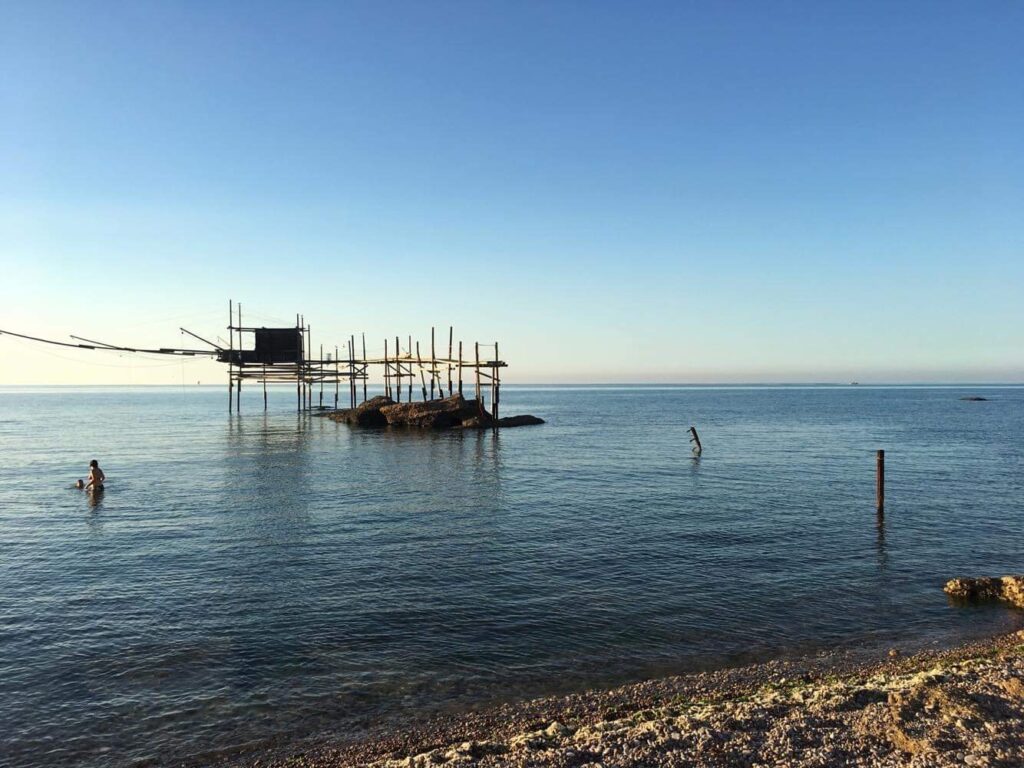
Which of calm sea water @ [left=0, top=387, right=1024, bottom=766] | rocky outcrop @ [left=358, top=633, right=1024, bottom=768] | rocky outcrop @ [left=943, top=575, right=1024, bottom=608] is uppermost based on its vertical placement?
rocky outcrop @ [left=358, top=633, right=1024, bottom=768]

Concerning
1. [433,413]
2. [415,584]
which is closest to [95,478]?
[415,584]

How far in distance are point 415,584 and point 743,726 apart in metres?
9.12

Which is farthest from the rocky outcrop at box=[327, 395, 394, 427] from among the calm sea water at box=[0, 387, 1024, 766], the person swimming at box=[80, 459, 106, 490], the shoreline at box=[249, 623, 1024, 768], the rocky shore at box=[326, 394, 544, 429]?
the shoreline at box=[249, 623, 1024, 768]

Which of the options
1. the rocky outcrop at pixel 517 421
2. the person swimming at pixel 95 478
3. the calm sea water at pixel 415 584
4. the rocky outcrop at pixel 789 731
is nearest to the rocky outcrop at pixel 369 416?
the rocky outcrop at pixel 517 421

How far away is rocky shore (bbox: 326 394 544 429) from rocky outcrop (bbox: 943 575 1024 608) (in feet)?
152

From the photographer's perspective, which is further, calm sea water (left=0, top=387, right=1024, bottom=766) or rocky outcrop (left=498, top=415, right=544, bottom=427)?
rocky outcrop (left=498, top=415, right=544, bottom=427)

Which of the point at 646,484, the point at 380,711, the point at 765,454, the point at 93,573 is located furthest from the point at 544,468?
the point at 380,711

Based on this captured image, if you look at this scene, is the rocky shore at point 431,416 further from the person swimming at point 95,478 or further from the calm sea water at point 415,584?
the person swimming at point 95,478

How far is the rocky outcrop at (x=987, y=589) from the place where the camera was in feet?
47.6

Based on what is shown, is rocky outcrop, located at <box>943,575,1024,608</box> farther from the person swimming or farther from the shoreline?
the person swimming

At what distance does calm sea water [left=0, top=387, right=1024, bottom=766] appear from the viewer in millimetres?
Answer: 10477

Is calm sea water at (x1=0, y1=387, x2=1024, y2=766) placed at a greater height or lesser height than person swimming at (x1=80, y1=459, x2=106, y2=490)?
lesser

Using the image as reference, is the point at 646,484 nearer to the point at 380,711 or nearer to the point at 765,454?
the point at 765,454

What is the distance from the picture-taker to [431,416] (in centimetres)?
5956
